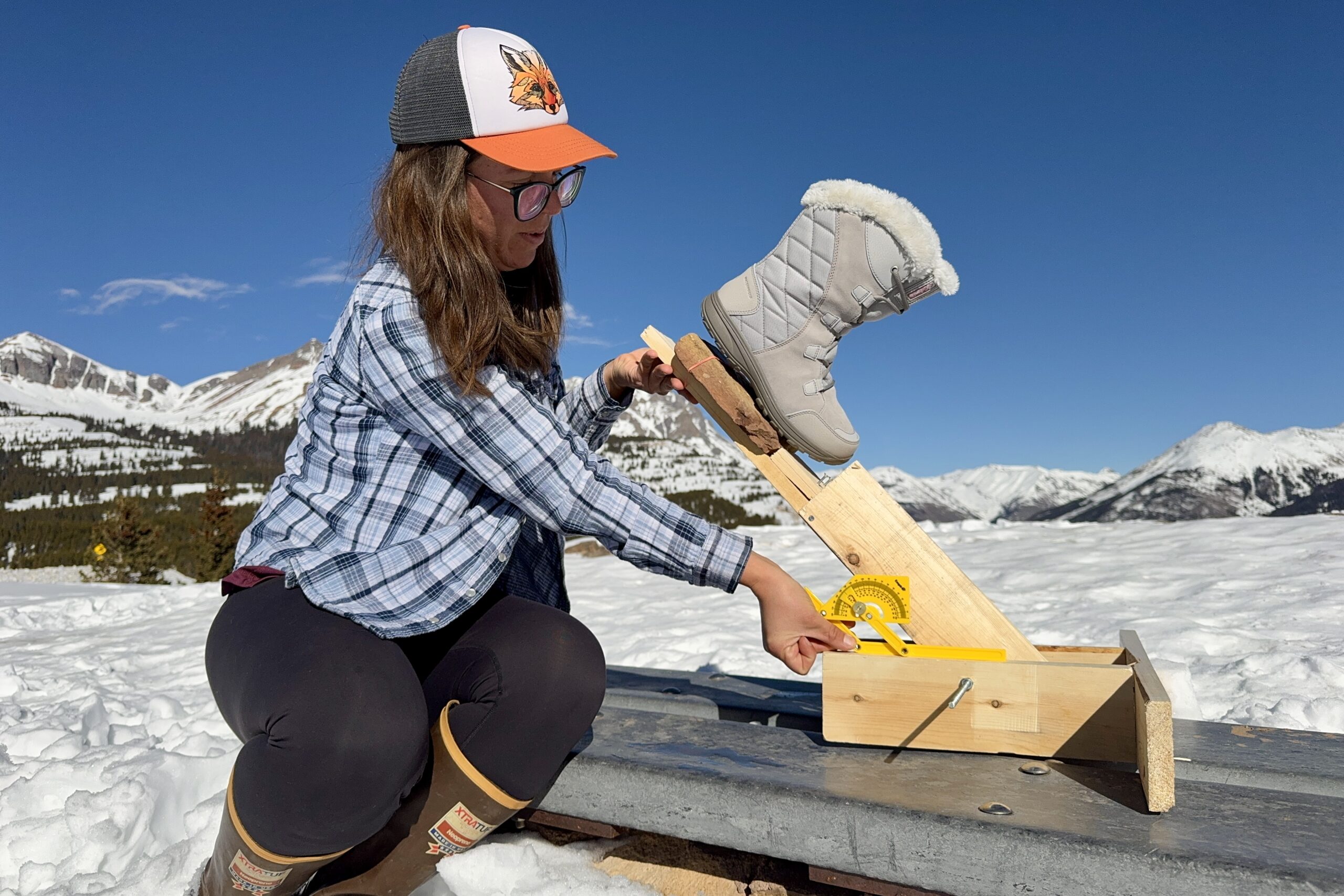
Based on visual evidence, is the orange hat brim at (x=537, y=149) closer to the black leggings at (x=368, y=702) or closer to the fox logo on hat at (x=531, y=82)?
the fox logo on hat at (x=531, y=82)

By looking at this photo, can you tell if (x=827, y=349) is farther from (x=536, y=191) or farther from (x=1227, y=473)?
(x=1227, y=473)

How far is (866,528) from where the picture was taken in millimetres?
2264

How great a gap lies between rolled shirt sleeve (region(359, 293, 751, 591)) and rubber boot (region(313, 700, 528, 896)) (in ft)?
2.01

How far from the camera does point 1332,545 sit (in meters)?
5.61

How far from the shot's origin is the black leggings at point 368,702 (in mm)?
1646

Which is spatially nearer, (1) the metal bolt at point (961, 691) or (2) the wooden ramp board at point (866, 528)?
(1) the metal bolt at point (961, 691)

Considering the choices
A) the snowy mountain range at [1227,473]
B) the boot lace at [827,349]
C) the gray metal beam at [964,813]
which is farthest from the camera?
the snowy mountain range at [1227,473]

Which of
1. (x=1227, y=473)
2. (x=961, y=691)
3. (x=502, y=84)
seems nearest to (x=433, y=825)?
(x=961, y=691)

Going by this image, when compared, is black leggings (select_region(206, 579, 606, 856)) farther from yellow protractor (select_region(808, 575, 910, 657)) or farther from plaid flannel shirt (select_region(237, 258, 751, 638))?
yellow protractor (select_region(808, 575, 910, 657))

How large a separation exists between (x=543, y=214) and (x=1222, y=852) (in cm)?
197

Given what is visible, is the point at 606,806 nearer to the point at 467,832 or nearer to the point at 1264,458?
the point at 467,832

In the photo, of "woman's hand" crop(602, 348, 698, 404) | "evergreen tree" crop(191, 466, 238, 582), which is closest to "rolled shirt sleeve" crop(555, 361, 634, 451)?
"woman's hand" crop(602, 348, 698, 404)

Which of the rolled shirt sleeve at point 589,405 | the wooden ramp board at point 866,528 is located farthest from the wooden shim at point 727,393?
the rolled shirt sleeve at point 589,405

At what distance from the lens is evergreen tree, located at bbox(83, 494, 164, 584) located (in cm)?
2800
